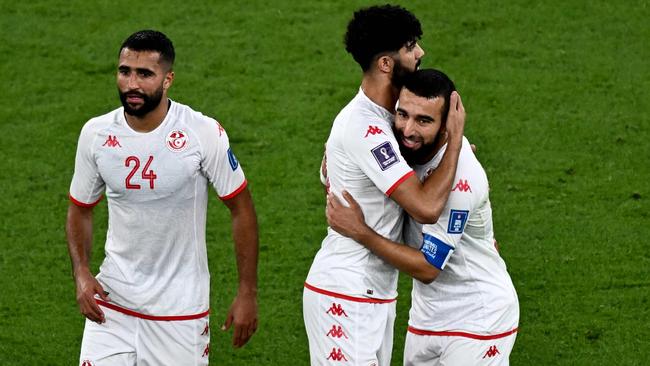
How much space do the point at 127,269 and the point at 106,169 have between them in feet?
1.68

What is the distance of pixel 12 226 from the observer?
35.7ft

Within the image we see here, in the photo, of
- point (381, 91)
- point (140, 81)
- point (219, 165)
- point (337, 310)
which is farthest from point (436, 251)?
point (140, 81)

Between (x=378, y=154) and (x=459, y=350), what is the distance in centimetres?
105

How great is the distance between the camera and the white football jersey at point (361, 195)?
6.41 metres

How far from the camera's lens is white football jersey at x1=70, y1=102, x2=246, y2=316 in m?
6.73

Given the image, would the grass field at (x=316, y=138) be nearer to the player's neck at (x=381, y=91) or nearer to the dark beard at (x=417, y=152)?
the dark beard at (x=417, y=152)

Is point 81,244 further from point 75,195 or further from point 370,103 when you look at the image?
point 370,103

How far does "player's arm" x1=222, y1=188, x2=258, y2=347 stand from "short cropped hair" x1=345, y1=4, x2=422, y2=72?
3.19 feet

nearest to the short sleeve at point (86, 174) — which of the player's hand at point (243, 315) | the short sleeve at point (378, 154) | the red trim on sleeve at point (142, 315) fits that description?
the red trim on sleeve at point (142, 315)

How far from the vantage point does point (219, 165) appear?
22.4 ft

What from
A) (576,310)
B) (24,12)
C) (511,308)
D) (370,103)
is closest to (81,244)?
(370,103)

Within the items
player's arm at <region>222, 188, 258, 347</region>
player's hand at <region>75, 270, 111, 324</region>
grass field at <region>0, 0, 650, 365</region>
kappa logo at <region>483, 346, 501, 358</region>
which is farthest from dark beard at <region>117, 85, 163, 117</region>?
grass field at <region>0, 0, 650, 365</region>

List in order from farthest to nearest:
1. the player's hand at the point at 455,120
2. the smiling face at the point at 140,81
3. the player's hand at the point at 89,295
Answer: the player's hand at the point at 89,295, the smiling face at the point at 140,81, the player's hand at the point at 455,120

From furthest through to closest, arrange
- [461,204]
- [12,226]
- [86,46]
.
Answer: [86,46] → [12,226] → [461,204]
